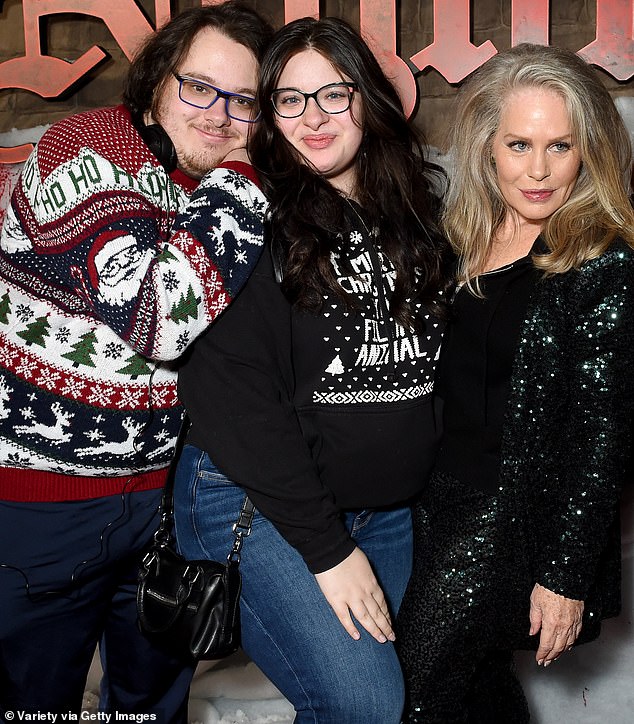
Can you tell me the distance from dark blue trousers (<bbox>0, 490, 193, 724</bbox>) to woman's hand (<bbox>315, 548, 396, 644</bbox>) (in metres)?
0.50

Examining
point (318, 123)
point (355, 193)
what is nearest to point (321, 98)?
point (318, 123)

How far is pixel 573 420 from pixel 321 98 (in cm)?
81

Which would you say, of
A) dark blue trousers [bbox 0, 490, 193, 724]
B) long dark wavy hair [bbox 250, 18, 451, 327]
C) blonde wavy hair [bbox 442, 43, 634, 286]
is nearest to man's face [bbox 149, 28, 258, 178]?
long dark wavy hair [bbox 250, 18, 451, 327]

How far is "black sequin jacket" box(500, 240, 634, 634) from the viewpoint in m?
1.60

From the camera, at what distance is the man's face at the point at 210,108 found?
1883 millimetres

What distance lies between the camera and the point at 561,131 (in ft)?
5.61

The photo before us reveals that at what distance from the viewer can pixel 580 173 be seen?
1.77 metres

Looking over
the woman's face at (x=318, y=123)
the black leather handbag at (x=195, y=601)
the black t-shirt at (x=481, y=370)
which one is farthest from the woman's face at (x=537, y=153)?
the black leather handbag at (x=195, y=601)

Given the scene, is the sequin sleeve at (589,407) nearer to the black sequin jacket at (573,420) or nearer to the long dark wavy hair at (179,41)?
the black sequin jacket at (573,420)

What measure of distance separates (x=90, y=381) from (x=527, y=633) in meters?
1.01

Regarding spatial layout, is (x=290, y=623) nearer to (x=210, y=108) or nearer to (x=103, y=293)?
(x=103, y=293)

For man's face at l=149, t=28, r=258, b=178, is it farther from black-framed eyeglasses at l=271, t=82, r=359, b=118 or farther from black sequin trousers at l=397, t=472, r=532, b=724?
black sequin trousers at l=397, t=472, r=532, b=724

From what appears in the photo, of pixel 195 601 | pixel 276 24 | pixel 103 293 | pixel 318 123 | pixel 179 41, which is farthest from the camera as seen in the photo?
pixel 276 24

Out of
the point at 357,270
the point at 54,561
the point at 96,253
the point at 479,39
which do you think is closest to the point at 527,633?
the point at 357,270
